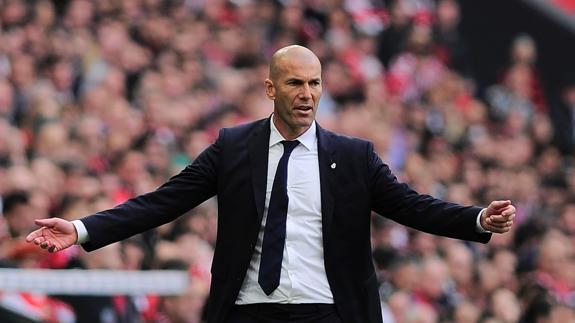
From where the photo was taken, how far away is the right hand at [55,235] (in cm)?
659

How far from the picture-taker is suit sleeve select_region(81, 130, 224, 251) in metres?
6.74

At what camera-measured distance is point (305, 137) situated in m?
6.92

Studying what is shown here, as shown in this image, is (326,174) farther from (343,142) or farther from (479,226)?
(479,226)

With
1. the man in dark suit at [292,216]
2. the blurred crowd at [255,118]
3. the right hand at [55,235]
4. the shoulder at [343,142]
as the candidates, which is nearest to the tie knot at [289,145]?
the man in dark suit at [292,216]

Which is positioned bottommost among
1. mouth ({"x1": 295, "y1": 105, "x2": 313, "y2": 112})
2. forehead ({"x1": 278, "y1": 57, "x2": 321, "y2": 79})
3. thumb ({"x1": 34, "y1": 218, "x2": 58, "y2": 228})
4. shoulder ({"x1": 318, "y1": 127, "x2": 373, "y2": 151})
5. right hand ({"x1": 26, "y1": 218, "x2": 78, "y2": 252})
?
right hand ({"x1": 26, "y1": 218, "x2": 78, "y2": 252})

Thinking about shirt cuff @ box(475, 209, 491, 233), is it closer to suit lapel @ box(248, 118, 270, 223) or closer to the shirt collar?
the shirt collar

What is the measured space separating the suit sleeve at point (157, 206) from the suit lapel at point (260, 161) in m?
0.16

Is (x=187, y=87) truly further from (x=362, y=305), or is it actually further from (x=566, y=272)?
(x=362, y=305)

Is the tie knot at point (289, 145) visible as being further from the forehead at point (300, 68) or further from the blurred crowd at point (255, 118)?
the blurred crowd at point (255, 118)

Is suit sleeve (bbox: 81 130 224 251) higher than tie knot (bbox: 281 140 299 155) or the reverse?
the reverse

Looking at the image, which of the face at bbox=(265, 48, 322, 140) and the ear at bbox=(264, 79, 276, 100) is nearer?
the face at bbox=(265, 48, 322, 140)

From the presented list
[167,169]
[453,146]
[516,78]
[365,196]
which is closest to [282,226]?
[365,196]

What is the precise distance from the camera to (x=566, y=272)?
14.5 m

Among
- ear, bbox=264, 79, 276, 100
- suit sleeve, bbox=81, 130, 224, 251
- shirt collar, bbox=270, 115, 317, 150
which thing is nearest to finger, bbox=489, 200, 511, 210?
shirt collar, bbox=270, 115, 317, 150
